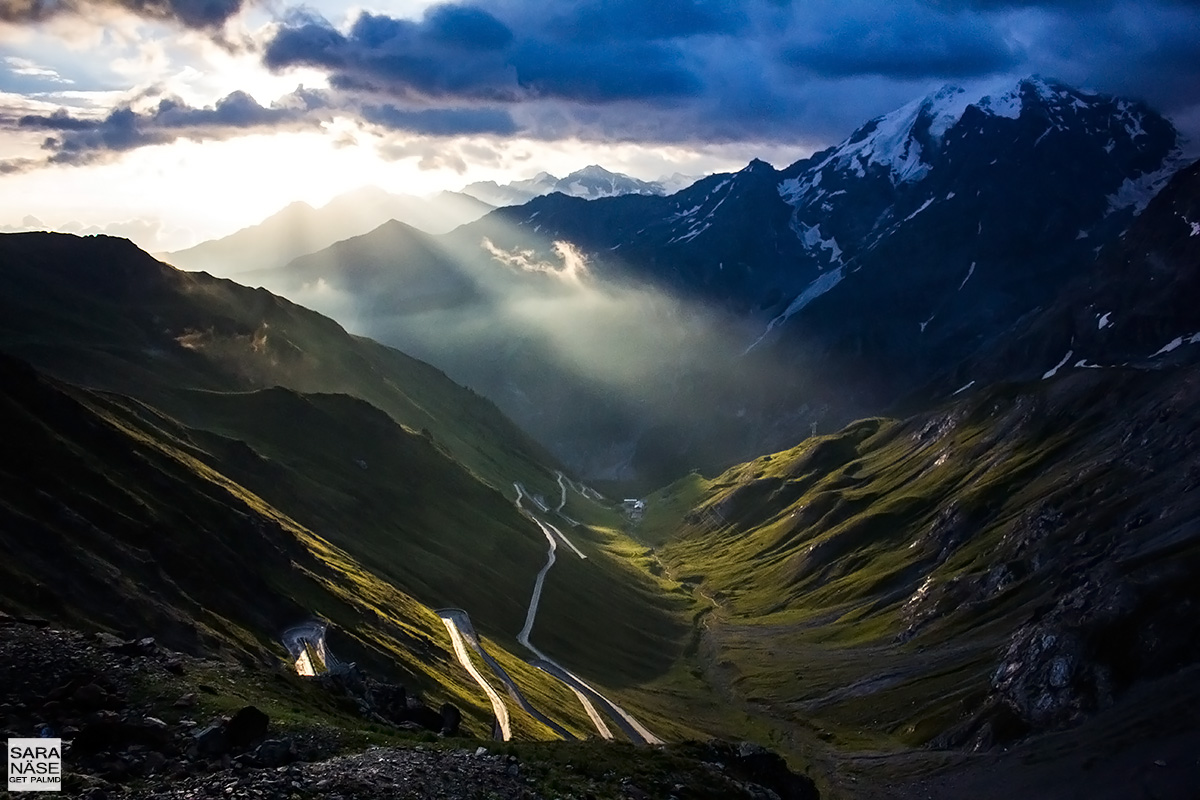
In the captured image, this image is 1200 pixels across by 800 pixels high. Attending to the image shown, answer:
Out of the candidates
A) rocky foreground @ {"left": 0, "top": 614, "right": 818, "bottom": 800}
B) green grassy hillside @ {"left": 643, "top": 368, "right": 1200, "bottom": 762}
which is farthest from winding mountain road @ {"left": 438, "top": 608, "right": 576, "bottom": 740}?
green grassy hillside @ {"left": 643, "top": 368, "right": 1200, "bottom": 762}

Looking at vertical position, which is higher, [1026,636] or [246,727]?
[246,727]

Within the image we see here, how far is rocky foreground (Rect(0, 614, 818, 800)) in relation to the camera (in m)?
38.5

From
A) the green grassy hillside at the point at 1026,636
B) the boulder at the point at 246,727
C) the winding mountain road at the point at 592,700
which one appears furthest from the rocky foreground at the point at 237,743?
the green grassy hillside at the point at 1026,636

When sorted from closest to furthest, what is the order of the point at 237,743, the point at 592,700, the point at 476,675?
1. the point at 237,743
2. the point at 476,675
3. the point at 592,700

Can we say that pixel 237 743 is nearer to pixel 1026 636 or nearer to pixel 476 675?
pixel 476 675

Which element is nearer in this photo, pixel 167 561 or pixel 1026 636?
pixel 167 561

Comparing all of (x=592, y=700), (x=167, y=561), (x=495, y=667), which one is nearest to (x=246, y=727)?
(x=167, y=561)

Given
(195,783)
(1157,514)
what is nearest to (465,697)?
(195,783)

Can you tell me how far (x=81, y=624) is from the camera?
200 feet

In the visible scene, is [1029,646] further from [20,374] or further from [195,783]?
[20,374]

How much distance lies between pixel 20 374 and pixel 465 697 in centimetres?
5901

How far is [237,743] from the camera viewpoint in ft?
139

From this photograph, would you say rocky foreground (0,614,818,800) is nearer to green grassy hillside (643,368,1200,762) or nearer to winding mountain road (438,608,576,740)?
winding mountain road (438,608,576,740)

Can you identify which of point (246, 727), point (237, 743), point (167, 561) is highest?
point (167, 561)
